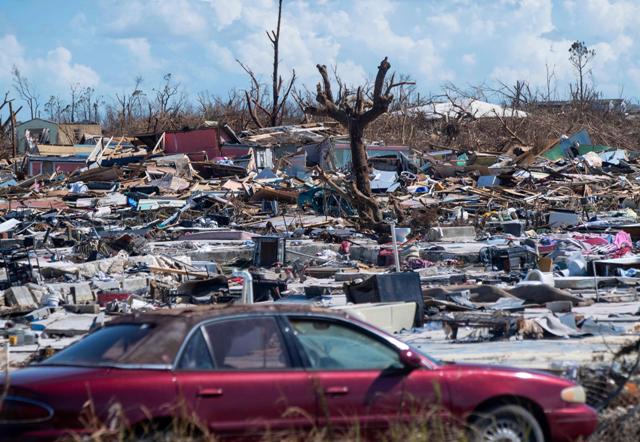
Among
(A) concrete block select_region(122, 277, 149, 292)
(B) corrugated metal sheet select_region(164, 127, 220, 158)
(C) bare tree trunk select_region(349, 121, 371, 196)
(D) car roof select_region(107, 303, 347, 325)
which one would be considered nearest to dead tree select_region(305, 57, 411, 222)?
(C) bare tree trunk select_region(349, 121, 371, 196)

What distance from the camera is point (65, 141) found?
49062mm

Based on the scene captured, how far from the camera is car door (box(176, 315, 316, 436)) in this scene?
580cm

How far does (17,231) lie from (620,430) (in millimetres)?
21320

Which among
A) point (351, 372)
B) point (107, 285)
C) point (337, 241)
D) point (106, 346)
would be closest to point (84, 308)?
point (107, 285)

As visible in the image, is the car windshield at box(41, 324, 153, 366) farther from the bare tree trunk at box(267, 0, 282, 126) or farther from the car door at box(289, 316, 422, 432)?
the bare tree trunk at box(267, 0, 282, 126)

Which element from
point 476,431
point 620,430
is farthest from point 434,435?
point 620,430

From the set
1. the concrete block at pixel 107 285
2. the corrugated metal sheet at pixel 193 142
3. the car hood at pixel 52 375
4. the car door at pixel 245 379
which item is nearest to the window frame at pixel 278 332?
the car door at pixel 245 379

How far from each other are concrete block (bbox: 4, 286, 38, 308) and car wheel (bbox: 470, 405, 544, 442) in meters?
10.2

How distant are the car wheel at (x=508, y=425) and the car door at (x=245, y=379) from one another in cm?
110

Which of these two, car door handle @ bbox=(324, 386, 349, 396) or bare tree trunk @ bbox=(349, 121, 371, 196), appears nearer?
car door handle @ bbox=(324, 386, 349, 396)

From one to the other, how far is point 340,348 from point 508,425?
1.17 meters

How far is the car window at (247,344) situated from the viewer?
6102 mm

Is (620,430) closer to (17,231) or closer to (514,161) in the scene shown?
(17,231)

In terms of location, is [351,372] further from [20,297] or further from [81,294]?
[81,294]
